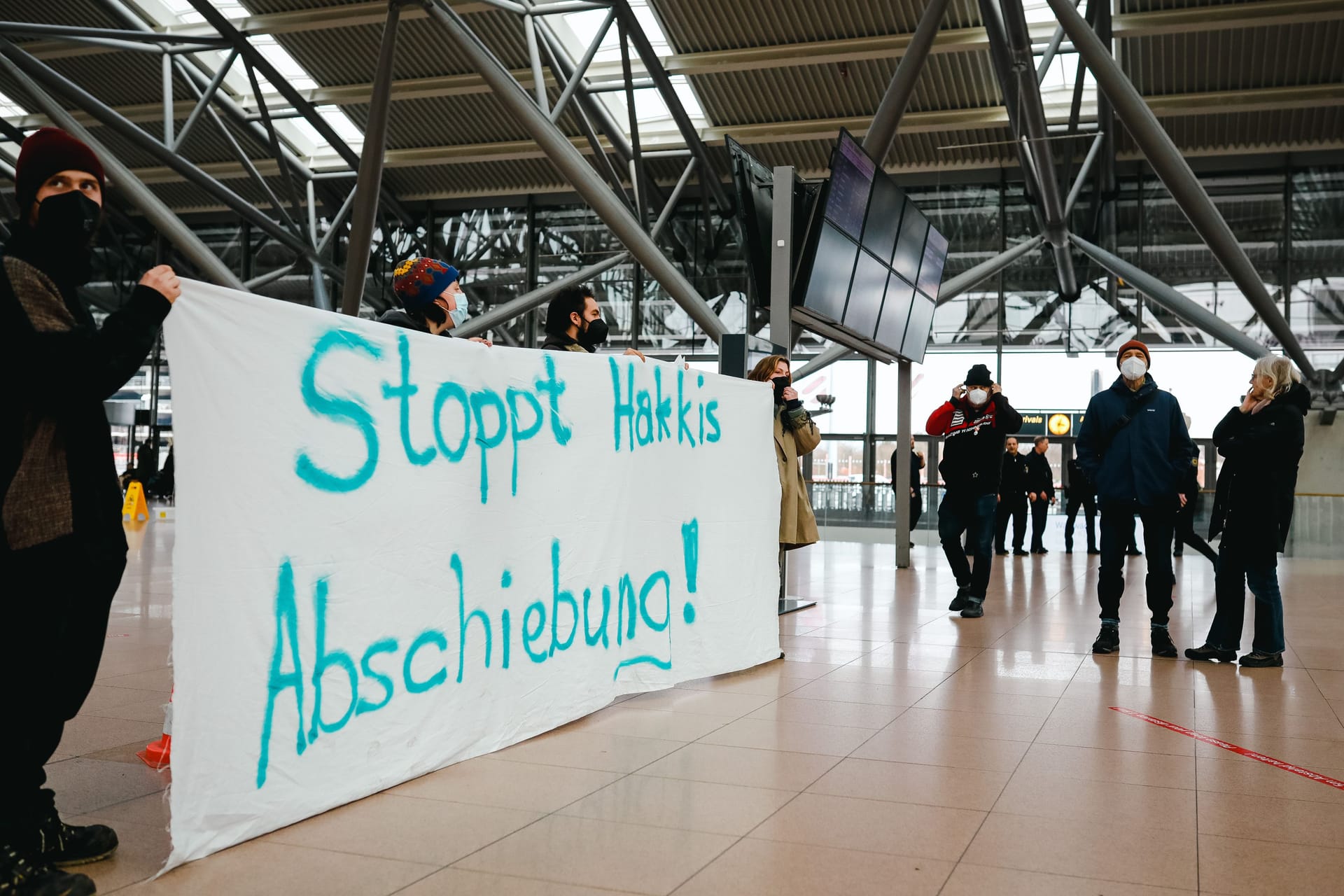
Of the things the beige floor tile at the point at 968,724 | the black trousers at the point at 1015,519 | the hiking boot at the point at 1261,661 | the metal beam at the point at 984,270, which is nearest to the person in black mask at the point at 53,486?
the beige floor tile at the point at 968,724

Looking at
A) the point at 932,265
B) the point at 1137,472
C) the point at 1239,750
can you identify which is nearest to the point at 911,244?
the point at 932,265

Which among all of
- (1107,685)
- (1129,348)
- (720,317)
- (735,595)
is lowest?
(1107,685)

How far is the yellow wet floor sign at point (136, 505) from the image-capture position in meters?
21.0

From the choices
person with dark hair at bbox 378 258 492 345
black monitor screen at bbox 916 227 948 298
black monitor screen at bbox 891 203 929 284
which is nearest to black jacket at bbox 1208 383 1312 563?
person with dark hair at bbox 378 258 492 345

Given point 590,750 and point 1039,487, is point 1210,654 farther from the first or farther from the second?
point 1039,487

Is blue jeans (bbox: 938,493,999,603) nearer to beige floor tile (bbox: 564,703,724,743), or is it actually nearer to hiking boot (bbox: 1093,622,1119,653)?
hiking boot (bbox: 1093,622,1119,653)

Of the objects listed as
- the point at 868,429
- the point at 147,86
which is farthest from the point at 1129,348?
the point at 147,86

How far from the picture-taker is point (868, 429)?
22734mm

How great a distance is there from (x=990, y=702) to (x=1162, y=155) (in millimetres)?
9605

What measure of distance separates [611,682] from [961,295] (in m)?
19.1

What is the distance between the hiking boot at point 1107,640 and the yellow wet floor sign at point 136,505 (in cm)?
1841

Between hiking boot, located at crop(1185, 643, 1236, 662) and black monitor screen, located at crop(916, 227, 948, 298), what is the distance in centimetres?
723

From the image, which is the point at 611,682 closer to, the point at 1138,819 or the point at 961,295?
the point at 1138,819

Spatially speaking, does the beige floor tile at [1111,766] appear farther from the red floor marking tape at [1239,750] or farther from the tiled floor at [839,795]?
the red floor marking tape at [1239,750]
